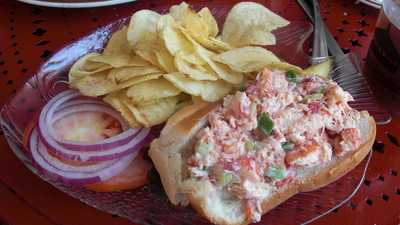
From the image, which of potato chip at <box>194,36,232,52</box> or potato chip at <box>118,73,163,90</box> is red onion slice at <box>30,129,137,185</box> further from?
potato chip at <box>194,36,232,52</box>

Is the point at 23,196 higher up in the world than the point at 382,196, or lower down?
higher up

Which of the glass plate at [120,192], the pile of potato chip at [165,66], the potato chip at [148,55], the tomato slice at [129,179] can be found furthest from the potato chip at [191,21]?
the tomato slice at [129,179]

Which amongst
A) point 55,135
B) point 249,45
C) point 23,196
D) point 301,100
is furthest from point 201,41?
point 23,196

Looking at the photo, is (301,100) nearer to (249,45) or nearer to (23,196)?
(249,45)

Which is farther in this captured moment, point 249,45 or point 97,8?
point 97,8

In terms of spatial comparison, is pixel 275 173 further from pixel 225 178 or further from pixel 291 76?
pixel 291 76

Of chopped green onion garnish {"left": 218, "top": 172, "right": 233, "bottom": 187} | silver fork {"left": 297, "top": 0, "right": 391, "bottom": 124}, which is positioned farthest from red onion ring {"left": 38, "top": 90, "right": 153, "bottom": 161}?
silver fork {"left": 297, "top": 0, "right": 391, "bottom": 124}

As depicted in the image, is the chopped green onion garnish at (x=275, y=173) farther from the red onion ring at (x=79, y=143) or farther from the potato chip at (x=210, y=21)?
the potato chip at (x=210, y=21)
